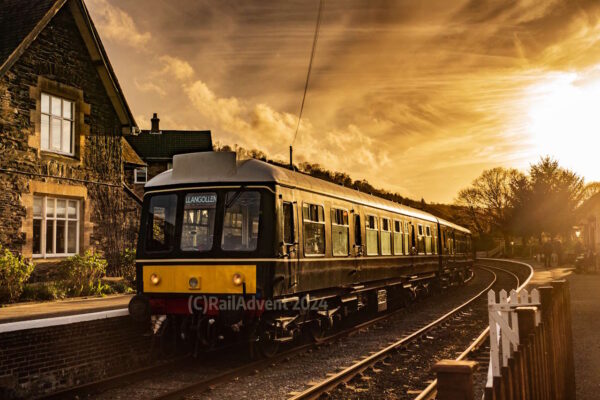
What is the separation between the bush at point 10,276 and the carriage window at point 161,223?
20.4 feet

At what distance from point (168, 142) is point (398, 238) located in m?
27.7

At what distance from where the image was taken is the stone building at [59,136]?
15406mm

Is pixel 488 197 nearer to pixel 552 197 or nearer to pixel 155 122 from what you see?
pixel 552 197

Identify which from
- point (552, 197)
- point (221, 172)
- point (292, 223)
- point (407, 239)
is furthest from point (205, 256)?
point (552, 197)

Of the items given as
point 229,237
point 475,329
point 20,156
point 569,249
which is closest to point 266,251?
point 229,237

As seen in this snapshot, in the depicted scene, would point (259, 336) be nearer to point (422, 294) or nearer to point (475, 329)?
point (475, 329)

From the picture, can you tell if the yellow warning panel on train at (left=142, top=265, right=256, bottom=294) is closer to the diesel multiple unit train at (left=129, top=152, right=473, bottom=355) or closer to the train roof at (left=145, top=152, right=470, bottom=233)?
the diesel multiple unit train at (left=129, top=152, right=473, bottom=355)

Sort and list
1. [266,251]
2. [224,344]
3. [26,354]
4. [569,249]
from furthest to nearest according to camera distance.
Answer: [569,249] → [224,344] → [266,251] → [26,354]

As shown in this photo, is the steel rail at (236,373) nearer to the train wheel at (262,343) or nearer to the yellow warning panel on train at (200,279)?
the train wheel at (262,343)

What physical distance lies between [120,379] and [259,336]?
85.3 inches

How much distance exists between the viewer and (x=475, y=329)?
12.7m

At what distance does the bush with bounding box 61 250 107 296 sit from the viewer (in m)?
15.9

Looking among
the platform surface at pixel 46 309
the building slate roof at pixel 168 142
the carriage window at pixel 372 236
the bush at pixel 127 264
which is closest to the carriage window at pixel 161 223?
the platform surface at pixel 46 309

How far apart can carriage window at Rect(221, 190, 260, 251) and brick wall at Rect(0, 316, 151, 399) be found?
74.9 inches
